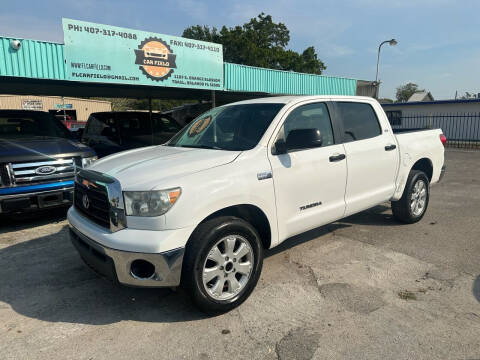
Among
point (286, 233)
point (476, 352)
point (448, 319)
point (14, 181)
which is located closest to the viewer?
point (476, 352)

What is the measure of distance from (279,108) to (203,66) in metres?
7.64

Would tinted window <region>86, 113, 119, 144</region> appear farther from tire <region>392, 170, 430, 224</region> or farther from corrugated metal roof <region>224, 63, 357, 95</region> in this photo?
tire <region>392, 170, 430, 224</region>

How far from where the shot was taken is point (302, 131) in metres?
3.11

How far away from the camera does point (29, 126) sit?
597 centimetres

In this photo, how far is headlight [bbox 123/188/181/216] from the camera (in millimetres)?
2484

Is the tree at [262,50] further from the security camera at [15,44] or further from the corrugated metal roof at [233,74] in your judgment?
the security camera at [15,44]

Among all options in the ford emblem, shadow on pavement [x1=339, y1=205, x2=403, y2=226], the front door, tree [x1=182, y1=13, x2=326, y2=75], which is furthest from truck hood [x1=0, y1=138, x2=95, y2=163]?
tree [x1=182, y1=13, x2=326, y2=75]

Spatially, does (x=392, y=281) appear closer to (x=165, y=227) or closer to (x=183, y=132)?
(x=165, y=227)

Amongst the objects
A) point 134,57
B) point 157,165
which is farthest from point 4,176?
point 134,57

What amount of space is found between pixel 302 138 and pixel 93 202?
1.95 meters

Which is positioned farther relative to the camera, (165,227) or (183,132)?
(183,132)

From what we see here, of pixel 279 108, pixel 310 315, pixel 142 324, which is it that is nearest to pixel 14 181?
pixel 142 324

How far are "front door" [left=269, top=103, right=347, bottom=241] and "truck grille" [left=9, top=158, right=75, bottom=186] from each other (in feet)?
11.9

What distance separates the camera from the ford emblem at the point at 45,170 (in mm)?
4934
